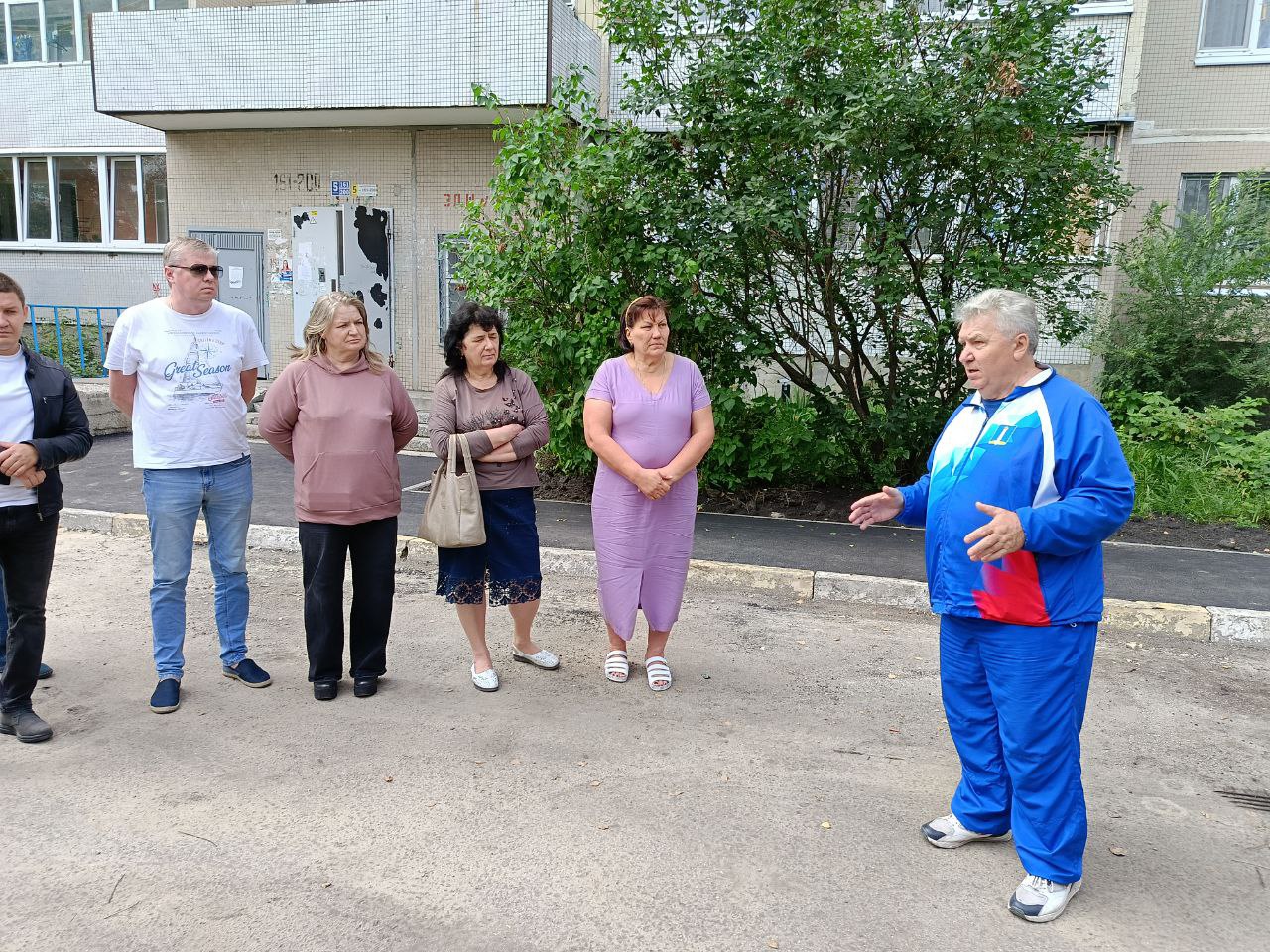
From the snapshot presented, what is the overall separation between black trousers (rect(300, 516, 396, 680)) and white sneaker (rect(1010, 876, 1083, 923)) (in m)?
2.95

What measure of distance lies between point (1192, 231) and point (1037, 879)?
1010 cm

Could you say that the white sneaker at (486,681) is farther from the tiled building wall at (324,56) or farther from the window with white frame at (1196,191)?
the window with white frame at (1196,191)

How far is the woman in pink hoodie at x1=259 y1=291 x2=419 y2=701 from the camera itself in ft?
14.2

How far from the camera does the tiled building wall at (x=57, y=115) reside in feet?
55.7

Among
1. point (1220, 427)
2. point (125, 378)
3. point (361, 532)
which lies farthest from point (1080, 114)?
point (125, 378)

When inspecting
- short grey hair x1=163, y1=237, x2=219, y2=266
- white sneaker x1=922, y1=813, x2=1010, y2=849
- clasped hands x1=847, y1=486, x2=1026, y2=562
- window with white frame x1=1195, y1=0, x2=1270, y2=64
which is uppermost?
window with white frame x1=1195, y1=0, x2=1270, y2=64

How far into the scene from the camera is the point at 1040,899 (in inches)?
113

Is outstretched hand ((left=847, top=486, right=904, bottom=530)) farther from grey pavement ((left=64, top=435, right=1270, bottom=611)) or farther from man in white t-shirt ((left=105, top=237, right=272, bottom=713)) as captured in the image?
grey pavement ((left=64, top=435, right=1270, bottom=611))

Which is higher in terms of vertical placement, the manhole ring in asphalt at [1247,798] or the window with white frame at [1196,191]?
the window with white frame at [1196,191]

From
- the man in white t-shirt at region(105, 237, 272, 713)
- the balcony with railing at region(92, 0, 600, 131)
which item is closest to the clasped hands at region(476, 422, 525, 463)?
the man in white t-shirt at region(105, 237, 272, 713)

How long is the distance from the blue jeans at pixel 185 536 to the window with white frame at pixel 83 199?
1458cm

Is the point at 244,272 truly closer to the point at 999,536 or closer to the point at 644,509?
the point at 644,509

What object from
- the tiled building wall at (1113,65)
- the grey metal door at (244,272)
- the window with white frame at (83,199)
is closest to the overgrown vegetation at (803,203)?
the tiled building wall at (1113,65)

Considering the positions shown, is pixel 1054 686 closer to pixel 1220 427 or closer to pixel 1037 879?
pixel 1037 879
